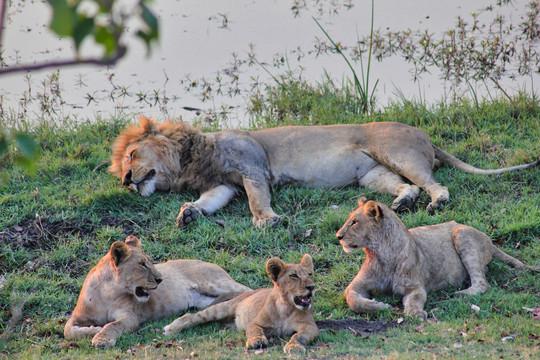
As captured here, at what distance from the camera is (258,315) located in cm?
459

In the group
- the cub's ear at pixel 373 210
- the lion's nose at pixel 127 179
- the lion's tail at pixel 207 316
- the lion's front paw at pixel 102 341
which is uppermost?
the cub's ear at pixel 373 210

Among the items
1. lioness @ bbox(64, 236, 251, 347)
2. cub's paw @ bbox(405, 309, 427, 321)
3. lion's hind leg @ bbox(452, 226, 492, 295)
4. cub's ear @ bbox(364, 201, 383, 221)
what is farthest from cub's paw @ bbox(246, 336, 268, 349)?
lion's hind leg @ bbox(452, 226, 492, 295)

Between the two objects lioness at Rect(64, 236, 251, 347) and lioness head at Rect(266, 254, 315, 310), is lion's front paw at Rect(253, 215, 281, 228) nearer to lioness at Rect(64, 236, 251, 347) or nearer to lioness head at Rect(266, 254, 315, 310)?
lioness at Rect(64, 236, 251, 347)

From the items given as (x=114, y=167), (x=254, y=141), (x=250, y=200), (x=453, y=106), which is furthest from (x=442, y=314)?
(x=453, y=106)

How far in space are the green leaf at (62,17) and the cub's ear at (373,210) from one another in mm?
3967

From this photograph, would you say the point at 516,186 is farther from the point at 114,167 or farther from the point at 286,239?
the point at 114,167

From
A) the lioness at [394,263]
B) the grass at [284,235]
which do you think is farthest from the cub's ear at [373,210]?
the grass at [284,235]

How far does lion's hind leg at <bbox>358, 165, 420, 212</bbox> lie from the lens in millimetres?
6816

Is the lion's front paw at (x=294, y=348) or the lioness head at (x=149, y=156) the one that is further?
the lioness head at (x=149, y=156)

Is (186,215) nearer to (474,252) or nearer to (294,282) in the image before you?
(294,282)

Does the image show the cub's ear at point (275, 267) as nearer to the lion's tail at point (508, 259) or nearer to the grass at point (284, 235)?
the grass at point (284, 235)

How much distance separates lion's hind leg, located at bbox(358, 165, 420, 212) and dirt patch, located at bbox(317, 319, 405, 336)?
2128mm

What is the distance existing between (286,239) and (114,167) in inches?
86.1

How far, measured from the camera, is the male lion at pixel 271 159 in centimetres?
733
